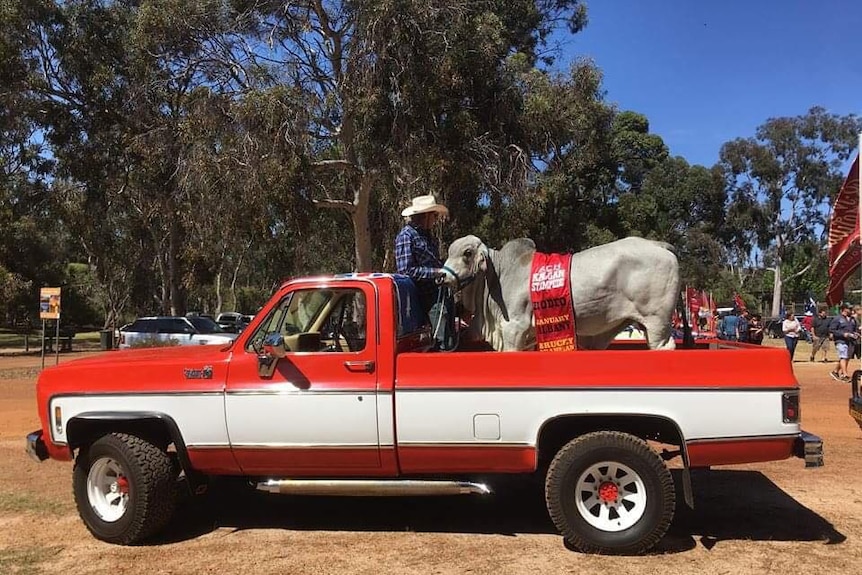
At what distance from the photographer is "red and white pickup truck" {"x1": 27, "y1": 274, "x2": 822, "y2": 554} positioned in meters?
4.65

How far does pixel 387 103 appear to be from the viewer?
14.6 metres

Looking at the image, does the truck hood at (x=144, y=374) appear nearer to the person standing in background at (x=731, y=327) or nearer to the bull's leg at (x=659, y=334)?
the bull's leg at (x=659, y=334)

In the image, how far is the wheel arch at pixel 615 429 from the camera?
15.5 feet

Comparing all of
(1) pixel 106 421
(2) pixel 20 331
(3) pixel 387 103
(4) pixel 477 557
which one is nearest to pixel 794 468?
(4) pixel 477 557

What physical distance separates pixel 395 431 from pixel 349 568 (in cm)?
90

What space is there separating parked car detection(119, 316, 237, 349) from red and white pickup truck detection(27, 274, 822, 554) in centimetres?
1544

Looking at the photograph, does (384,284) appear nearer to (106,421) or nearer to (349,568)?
(349,568)

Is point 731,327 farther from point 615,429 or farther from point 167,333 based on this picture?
point 615,429

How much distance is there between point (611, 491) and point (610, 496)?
34mm

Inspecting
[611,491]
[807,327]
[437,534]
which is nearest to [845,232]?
[611,491]

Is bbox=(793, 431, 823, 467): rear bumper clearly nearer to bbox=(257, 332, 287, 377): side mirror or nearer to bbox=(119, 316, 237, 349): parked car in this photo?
bbox=(257, 332, 287, 377): side mirror

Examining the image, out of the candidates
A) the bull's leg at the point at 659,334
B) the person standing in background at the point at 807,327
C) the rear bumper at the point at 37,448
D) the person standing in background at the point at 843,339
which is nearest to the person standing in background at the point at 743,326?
the person standing in background at the point at 843,339

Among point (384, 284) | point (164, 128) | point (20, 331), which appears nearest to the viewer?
point (384, 284)

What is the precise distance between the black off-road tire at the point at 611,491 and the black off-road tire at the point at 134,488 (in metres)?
2.68
